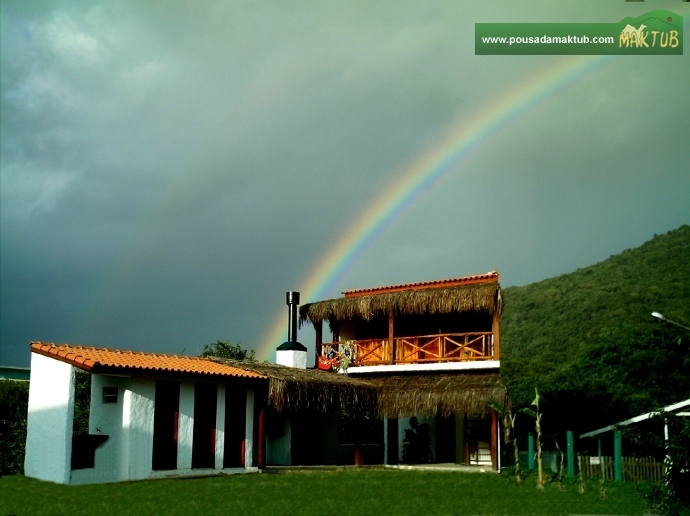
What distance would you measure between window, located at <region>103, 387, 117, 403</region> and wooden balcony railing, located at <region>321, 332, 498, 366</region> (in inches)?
339

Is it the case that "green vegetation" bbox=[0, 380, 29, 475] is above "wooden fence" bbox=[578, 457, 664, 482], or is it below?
above

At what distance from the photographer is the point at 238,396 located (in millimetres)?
19469

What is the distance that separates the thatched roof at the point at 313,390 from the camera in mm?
19375

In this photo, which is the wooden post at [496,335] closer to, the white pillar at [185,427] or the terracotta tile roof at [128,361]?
the terracotta tile roof at [128,361]

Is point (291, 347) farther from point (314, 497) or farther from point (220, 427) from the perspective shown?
point (314, 497)

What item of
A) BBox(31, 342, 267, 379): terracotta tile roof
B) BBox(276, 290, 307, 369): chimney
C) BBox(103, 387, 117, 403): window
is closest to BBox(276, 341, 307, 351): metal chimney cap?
BBox(276, 290, 307, 369): chimney

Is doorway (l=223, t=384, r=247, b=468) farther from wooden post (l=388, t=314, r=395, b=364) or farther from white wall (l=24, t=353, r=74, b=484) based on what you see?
wooden post (l=388, t=314, r=395, b=364)

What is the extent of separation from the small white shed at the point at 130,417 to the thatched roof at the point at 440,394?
4254 mm

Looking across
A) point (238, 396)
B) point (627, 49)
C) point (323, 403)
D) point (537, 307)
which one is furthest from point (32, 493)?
point (537, 307)

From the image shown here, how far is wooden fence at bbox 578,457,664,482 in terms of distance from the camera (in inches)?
721

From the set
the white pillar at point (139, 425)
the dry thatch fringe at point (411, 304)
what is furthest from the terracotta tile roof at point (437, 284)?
the white pillar at point (139, 425)

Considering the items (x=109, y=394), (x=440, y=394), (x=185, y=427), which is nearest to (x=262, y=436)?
(x=185, y=427)

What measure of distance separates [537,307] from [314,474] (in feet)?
120

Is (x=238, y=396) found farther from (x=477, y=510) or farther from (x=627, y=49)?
(x=627, y=49)
